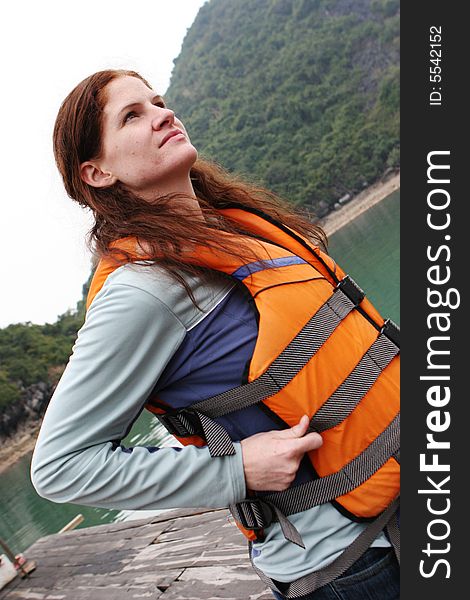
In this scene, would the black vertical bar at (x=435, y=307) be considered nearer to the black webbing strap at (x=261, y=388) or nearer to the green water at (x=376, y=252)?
the black webbing strap at (x=261, y=388)

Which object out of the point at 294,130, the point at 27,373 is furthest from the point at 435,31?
the point at 294,130

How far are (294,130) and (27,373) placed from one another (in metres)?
45.9

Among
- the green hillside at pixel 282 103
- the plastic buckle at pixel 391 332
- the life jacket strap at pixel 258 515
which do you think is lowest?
the life jacket strap at pixel 258 515

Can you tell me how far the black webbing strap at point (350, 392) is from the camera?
116 cm

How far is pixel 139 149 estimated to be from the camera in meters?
1.31

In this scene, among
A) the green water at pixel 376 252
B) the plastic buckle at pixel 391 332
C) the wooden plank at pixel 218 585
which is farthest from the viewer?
the green water at pixel 376 252

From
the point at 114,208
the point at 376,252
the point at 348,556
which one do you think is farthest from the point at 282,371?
the point at 376,252

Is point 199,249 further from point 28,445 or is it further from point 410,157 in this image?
point 28,445

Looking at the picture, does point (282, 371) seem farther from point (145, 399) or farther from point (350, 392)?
point (145, 399)

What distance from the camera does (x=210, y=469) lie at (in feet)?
3.72

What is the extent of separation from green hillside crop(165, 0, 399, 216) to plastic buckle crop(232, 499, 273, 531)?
183 ft

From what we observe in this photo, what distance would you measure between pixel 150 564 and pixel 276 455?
2.93m

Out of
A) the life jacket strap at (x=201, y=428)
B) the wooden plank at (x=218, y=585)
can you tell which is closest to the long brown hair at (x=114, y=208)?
the life jacket strap at (x=201, y=428)

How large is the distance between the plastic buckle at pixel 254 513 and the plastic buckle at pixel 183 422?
16 centimetres
